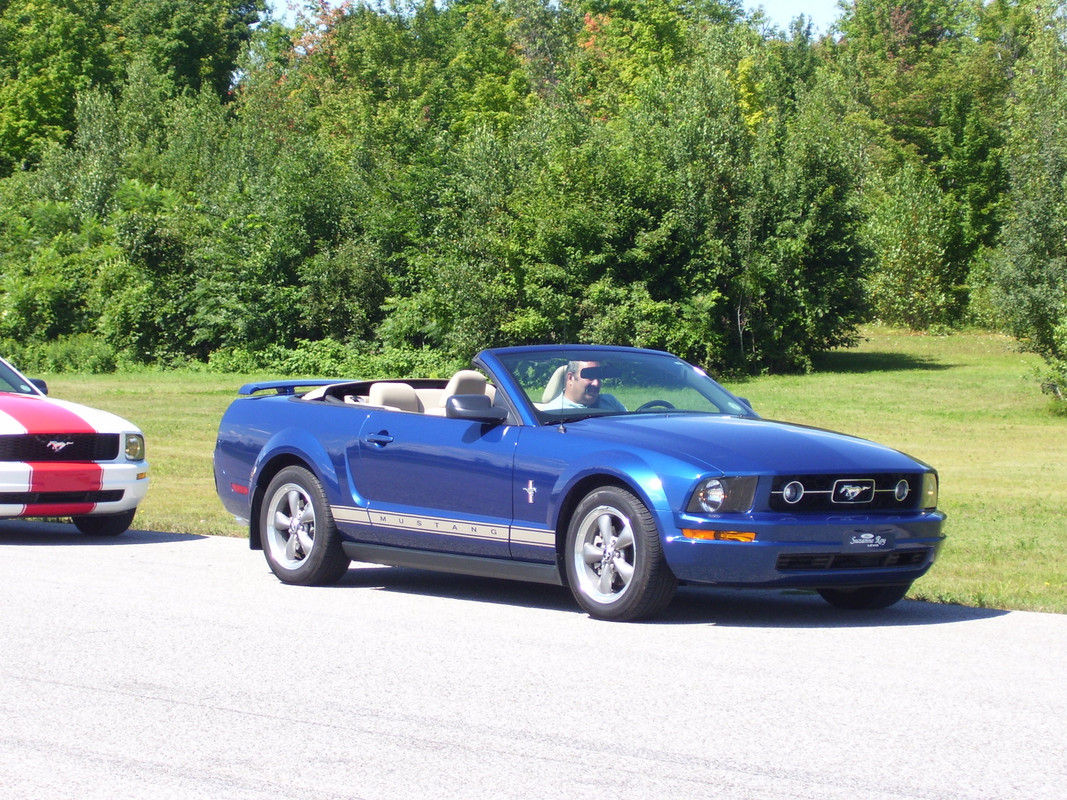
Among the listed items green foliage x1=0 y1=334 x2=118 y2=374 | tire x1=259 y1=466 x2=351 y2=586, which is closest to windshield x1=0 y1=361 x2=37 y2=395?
tire x1=259 y1=466 x2=351 y2=586

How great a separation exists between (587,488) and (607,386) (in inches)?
39.3

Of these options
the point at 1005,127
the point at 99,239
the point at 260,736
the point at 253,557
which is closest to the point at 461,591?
the point at 253,557

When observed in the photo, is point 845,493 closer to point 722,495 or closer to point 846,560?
point 846,560

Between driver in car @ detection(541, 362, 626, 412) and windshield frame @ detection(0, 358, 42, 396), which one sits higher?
driver in car @ detection(541, 362, 626, 412)

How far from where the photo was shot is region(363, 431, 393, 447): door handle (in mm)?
8383

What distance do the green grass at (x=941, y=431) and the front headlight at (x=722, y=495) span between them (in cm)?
214

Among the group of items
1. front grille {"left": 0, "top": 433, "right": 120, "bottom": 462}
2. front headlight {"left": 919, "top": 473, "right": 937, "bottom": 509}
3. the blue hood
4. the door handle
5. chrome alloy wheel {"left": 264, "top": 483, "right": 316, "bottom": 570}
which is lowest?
chrome alloy wheel {"left": 264, "top": 483, "right": 316, "bottom": 570}

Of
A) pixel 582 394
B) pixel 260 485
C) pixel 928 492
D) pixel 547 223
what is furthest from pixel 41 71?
pixel 928 492

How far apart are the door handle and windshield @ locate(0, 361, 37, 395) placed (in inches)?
184

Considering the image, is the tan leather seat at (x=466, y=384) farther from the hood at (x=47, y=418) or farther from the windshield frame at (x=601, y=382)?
the hood at (x=47, y=418)

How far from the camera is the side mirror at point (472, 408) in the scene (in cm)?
771

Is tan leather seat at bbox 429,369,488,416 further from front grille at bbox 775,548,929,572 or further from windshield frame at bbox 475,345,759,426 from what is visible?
front grille at bbox 775,548,929,572

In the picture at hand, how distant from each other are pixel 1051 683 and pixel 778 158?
1548 inches

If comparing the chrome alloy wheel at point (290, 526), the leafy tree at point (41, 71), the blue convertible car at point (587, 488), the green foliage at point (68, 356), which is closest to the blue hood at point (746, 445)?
the blue convertible car at point (587, 488)
